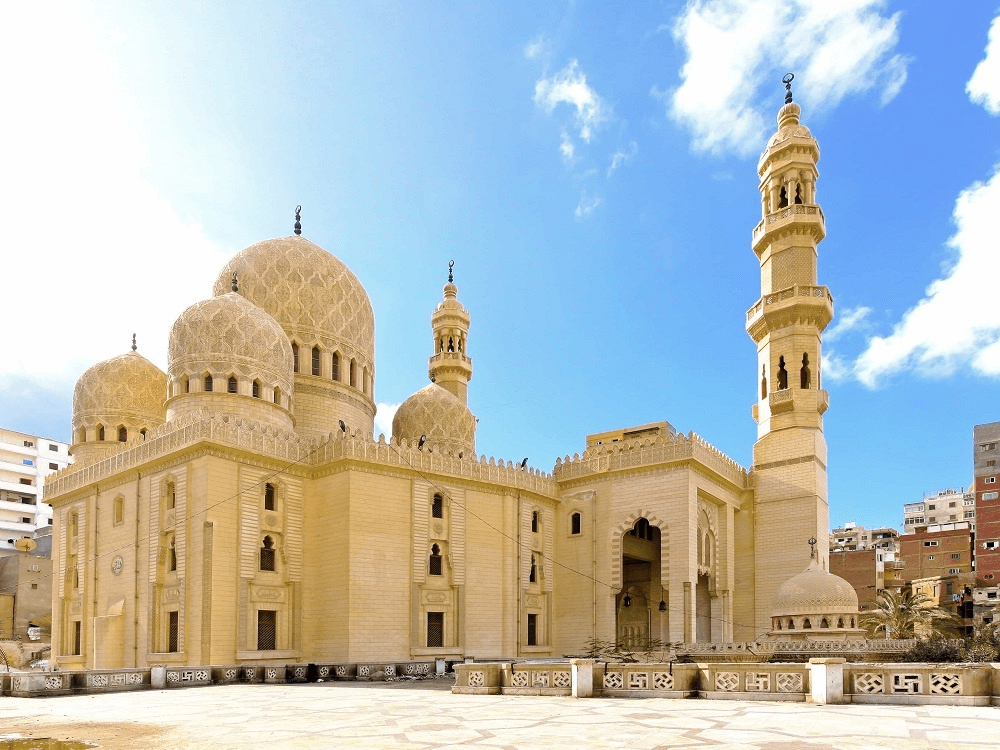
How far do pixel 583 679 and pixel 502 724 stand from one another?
13.3 feet

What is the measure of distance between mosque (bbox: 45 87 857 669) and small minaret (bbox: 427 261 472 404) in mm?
6236

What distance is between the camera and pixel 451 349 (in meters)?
45.4

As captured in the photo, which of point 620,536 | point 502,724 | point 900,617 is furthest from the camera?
point 900,617

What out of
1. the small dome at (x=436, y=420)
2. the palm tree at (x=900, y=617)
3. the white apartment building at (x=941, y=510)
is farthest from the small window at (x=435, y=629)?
the white apartment building at (x=941, y=510)

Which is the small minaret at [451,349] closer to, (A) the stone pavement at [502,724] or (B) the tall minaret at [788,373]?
(B) the tall minaret at [788,373]

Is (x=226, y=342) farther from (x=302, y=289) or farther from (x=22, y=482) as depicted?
(x=22, y=482)

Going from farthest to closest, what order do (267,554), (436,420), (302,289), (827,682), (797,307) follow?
1. (436,420)
2. (797,307)
3. (302,289)
4. (267,554)
5. (827,682)

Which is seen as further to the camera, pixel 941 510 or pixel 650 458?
pixel 941 510

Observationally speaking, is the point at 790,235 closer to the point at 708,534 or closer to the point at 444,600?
the point at 708,534

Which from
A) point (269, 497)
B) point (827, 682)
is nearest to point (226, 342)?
point (269, 497)

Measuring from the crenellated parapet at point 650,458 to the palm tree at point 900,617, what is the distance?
13.7m

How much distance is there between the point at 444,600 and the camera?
→ 30172 millimetres

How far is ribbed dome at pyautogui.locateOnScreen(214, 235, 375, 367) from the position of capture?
34.1 m

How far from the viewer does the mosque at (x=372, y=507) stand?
87.2 feet
